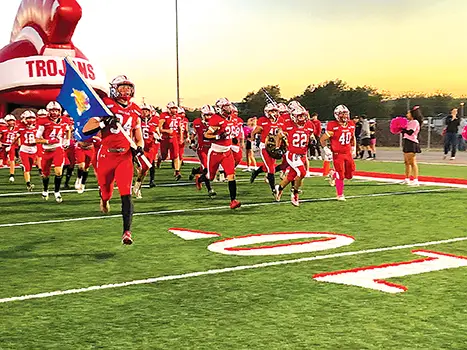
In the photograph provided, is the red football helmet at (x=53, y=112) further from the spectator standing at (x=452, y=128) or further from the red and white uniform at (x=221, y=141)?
the spectator standing at (x=452, y=128)

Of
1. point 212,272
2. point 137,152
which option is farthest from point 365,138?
point 212,272

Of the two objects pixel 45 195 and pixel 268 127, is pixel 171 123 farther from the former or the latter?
pixel 45 195

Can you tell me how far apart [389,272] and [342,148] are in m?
5.81

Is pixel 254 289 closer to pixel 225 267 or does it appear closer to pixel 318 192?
pixel 225 267

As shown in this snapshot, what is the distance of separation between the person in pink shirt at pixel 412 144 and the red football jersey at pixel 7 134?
11.1 m

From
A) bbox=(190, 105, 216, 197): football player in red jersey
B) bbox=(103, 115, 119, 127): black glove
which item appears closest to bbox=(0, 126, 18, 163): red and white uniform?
bbox=(190, 105, 216, 197): football player in red jersey

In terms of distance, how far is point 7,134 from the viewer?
19422 mm

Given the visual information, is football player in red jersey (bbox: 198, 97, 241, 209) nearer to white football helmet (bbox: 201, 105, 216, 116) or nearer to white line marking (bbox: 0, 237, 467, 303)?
white football helmet (bbox: 201, 105, 216, 116)

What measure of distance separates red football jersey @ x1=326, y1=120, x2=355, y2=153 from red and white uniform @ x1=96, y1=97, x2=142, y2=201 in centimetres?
456

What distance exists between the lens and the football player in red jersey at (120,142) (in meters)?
7.21

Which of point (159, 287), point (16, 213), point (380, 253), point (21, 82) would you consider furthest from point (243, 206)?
point (21, 82)

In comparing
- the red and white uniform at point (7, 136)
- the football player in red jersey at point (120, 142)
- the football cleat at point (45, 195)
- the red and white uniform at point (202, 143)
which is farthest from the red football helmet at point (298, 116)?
the red and white uniform at point (7, 136)

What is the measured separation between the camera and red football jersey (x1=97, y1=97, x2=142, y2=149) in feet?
24.2

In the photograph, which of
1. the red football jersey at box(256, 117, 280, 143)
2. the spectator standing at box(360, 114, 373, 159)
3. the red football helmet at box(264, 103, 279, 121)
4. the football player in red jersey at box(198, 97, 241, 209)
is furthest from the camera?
the spectator standing at box(360, 114, 373, 159)
